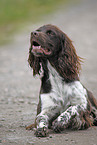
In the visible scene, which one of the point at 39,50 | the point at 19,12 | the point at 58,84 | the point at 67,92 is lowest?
the point at 67,92

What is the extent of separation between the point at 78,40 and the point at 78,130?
12876 mm

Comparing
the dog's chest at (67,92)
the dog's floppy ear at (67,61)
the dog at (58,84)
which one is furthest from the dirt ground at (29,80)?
the dog's floppy ear at (67,61)

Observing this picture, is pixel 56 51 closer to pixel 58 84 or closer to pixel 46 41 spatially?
pixel 46 41

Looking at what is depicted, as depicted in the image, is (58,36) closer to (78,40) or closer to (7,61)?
(7,61)

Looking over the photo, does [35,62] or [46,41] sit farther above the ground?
[46,41]

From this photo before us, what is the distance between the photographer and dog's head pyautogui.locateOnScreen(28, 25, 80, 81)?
4973mm

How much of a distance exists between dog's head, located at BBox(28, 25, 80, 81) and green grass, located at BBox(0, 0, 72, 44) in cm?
1318

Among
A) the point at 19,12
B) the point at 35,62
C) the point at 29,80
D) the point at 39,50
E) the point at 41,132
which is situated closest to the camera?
the point at 41,132

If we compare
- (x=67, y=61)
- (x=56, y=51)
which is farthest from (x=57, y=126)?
(x=56, y=51)

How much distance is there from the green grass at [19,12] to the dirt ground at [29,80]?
1.04m

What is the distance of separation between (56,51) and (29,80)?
18.6 ft

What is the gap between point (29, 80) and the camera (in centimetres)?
1070

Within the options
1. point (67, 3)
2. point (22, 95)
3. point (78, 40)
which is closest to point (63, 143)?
point (22, 95)

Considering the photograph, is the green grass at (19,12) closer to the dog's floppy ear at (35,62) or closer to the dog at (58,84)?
the dog's floppy ear at (35,62)
